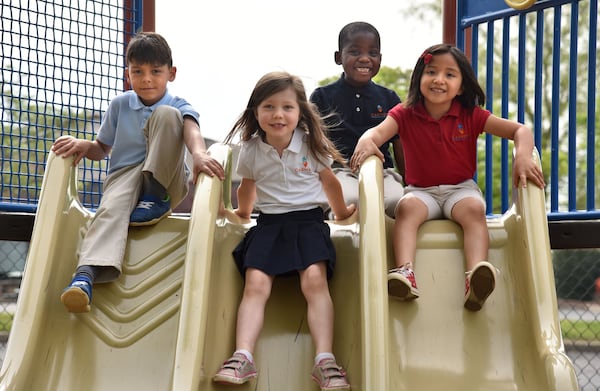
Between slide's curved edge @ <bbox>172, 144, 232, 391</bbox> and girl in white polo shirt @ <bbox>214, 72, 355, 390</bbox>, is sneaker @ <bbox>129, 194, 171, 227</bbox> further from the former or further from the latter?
slide's curved edge @ <bbox>172, 144, 232, 391</bbox>

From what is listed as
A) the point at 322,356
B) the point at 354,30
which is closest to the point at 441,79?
the point at 354,30

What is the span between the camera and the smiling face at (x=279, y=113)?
360 cm

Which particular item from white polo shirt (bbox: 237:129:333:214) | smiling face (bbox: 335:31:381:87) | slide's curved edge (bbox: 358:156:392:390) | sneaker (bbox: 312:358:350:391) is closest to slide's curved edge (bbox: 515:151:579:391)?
slide's curved edge (bbox: 358:156:392:390)

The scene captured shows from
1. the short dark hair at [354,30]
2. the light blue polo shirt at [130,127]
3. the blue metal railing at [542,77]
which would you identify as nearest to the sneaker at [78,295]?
the light blue polo shirt at [130,127]

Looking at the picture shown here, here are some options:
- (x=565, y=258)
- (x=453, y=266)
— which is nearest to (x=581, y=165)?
(x=565, y=258)

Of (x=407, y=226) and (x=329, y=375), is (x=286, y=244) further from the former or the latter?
(x=329, y=375)

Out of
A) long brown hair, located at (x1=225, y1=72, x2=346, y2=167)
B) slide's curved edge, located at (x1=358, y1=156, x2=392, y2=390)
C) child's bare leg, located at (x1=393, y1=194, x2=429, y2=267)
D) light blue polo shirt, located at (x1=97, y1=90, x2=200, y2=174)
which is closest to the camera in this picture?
slide's curved edge, located at (x1=358, y1=156, x2=392, y2=390)

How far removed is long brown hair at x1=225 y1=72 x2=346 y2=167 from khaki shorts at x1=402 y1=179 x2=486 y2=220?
41 centimetres

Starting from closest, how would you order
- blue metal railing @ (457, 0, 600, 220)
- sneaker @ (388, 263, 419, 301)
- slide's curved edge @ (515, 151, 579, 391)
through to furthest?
slide's curved edge @ (515, 151, 579, 391) → sneaker @ (388, 263, 419, 301) → blue metal railing @ (457, 0, 600, 220)

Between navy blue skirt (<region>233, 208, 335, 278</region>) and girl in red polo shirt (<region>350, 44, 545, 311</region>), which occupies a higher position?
girl in red polo shirt (<region>350, 44, 545, 311</region>)

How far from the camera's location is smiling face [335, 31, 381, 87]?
4672 mm

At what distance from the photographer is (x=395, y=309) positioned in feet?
11.0

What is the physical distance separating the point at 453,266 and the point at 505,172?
161 cm

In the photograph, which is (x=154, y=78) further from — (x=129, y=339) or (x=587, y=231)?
(x=587, y=231)
